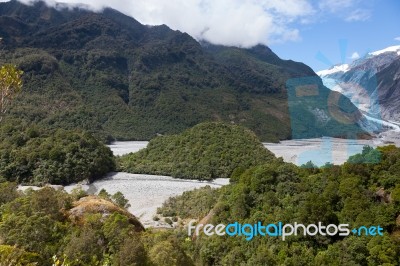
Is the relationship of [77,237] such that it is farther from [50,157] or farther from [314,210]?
[50,157]

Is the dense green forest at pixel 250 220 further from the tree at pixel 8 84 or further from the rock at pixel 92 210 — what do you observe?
the tree at pixel 8 84

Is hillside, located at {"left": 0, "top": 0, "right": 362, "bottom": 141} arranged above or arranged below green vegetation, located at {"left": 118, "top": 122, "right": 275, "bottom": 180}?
above

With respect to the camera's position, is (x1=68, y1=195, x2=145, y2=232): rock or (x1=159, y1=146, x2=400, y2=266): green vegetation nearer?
(x1=159, y1=146, x2=400, y2=266): green vegetation

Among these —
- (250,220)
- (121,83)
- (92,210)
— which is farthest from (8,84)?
(121,83)

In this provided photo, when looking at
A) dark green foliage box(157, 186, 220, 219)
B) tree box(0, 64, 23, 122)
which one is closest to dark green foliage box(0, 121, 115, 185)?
dark green foliage box(157, 186, 220, 219)

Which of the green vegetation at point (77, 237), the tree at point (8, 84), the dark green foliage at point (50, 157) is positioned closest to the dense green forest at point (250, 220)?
the green vegetation at point (77, 237)

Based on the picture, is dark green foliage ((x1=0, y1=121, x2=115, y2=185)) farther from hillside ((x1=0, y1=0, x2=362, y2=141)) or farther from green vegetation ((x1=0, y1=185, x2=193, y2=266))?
hillside ((x1=0, y1=0, x2=362, y2=141))

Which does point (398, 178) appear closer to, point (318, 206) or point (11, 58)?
point (318, 206)
